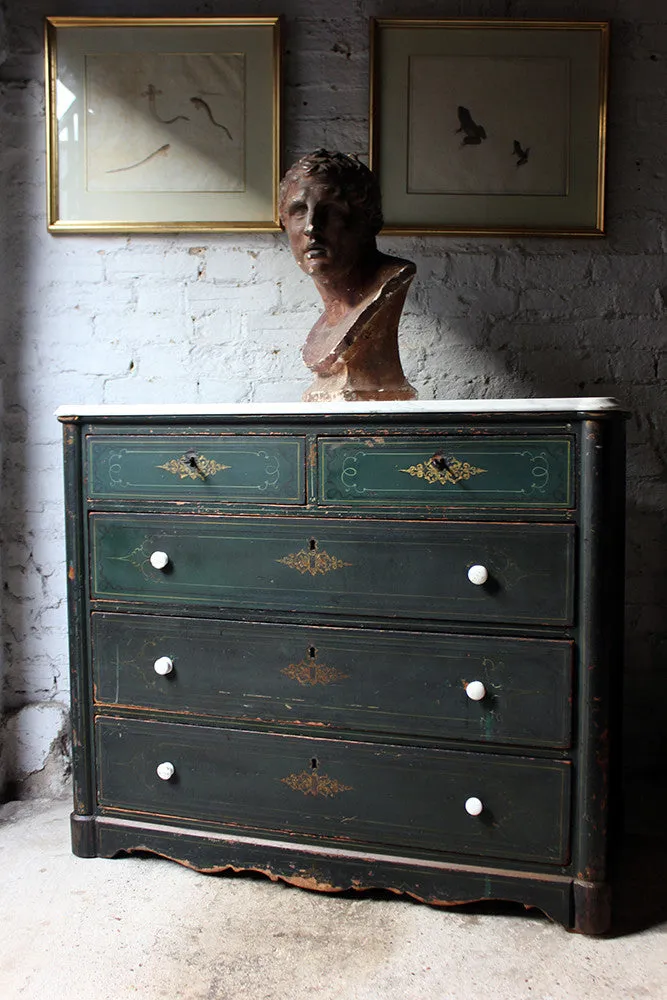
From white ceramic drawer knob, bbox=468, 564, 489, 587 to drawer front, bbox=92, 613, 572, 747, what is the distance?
15 cm

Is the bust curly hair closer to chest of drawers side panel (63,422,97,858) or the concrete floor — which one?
chest of drawers side panel (63,422,97,858)

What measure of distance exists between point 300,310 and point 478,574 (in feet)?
4.41

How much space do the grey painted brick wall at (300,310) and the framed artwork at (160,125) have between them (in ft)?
0.25

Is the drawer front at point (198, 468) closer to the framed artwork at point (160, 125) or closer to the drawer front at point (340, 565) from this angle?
the drawer front at point (340, 565)

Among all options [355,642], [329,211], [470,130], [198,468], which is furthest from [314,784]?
[470,130]

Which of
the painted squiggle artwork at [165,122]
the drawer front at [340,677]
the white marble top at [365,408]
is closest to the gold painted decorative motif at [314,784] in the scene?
the drawer front at [340,677]

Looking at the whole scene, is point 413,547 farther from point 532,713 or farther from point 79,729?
point 79,729

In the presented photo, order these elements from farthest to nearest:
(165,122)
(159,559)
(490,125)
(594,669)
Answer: (165,122), (490,125), (159,559), (594,669)

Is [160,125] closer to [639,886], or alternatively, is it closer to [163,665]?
[163,665]

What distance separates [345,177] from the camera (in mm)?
2367

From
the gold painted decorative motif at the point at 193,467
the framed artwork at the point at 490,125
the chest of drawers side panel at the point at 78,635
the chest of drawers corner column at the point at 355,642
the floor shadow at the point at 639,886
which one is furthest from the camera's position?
the framed artwork at the point at 490,125

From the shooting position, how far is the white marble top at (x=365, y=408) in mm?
1971

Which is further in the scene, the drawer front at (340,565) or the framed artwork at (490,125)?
the framed artwork at (490,125)

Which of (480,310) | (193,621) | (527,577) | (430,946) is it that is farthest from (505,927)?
Result: (480,310)
